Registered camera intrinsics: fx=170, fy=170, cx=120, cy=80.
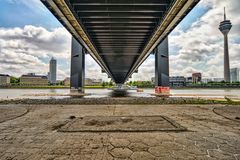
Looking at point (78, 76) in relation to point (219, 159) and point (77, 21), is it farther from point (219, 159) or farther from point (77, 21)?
point (219, 159)

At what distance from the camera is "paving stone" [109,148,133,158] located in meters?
3.47

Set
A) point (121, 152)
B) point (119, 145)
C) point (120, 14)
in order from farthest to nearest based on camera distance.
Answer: point (120, 14) < point (119, 145) < point (121, 152)

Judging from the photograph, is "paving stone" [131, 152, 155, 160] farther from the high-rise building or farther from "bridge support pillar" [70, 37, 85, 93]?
the high-rise building

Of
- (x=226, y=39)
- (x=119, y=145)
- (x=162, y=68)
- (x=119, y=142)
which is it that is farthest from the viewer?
(x=226, y=39)

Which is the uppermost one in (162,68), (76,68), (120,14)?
(120,14)

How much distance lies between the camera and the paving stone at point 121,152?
11.4ft

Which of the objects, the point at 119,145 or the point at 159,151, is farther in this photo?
the point at 119,145

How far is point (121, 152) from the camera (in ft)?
11.9

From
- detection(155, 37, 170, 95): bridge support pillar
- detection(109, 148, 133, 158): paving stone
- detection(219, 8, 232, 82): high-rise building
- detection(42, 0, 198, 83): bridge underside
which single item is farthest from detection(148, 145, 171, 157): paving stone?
detection(219, 8, 232, 82): high-rise building

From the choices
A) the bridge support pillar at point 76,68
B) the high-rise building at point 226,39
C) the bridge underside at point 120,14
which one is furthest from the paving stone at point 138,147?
the high-rise building at point 226,39

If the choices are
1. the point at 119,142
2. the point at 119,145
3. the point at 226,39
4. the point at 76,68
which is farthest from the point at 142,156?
the point at 226,39

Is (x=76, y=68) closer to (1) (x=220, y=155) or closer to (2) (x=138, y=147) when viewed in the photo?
(2) (x=138, y=147)

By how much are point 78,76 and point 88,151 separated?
29.5 metres

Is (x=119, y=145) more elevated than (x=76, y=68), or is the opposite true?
(x=76, y=68)
